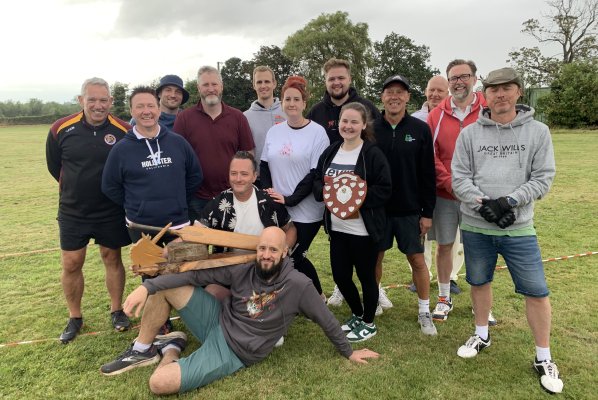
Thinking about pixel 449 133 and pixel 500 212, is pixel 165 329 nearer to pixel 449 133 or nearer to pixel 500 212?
pixel 500 212

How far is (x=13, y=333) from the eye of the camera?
4.09m

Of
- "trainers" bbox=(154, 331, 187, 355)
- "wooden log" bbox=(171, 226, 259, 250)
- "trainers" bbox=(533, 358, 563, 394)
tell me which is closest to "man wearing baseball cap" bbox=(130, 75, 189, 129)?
"wooden log" bbox=(171, 226, 259, 250)

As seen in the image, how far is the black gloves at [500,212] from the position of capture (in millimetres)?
2973

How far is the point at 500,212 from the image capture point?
299cm

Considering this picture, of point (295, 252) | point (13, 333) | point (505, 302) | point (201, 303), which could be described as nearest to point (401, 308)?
point (505, 302)

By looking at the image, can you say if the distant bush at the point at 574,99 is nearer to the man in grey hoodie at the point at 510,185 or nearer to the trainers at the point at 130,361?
Result: the man in grey hoodie at the point at 510,185

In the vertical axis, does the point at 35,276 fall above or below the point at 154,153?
below

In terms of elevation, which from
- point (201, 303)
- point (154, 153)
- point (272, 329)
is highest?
point (154, 153)

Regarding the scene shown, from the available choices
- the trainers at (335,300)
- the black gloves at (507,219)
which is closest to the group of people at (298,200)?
the black gloves at (507,219)

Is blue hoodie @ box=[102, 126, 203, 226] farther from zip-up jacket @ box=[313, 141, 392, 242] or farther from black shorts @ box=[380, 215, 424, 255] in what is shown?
black shorts @ box=[380, 215, 424, 255]

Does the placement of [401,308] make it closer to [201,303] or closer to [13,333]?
[201,303]

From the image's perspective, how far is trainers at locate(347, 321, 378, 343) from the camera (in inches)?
149

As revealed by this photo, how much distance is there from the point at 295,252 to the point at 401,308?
1.36m

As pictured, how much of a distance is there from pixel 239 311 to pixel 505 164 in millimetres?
2300
